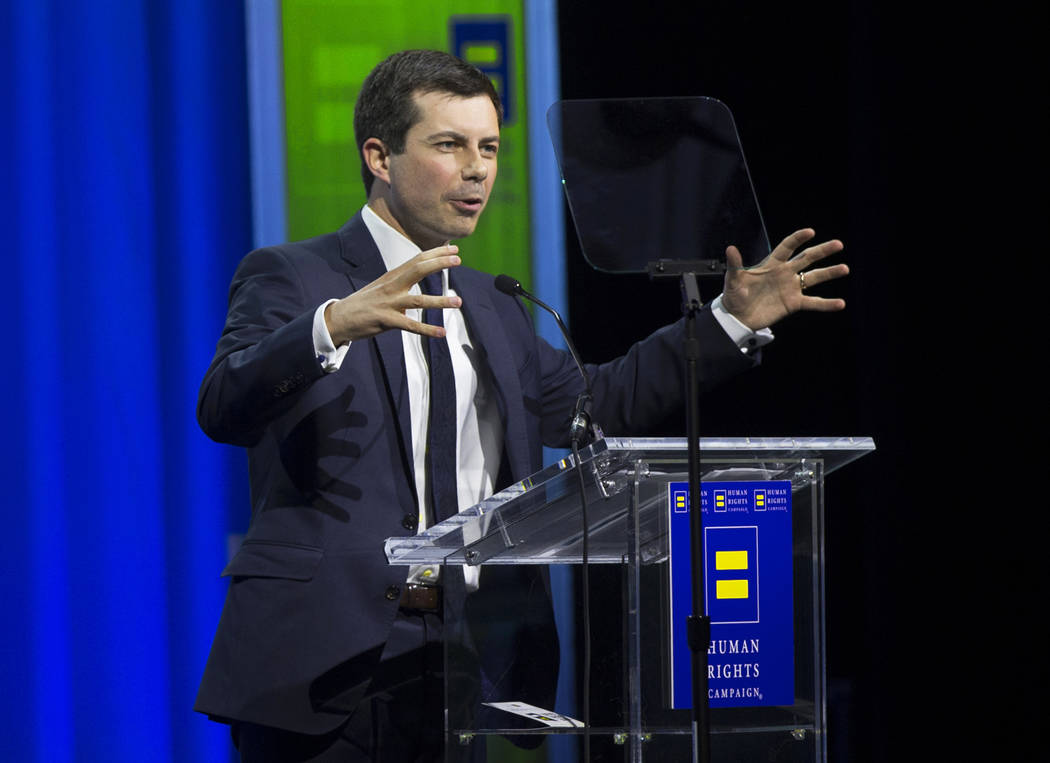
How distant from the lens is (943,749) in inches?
127

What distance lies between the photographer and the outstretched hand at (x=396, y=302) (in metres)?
1.72

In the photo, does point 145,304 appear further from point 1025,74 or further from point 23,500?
point 1025,74

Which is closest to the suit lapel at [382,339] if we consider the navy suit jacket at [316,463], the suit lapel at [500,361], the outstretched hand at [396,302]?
the navy suit jacket at [316,463]

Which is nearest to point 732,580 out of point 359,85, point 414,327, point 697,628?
point 697,628

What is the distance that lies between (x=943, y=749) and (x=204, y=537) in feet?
6.48

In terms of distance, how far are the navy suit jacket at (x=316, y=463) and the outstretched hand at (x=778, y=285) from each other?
65 mm

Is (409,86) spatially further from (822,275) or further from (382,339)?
(822,275)

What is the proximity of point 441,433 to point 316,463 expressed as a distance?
0.72ft

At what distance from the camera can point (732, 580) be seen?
5.04ft

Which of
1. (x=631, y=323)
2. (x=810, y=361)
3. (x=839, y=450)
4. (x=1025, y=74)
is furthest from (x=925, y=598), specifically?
(x=839, y=450)

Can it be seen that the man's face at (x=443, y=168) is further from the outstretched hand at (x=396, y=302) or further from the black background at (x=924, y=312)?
the black background at (x=924, y=312)

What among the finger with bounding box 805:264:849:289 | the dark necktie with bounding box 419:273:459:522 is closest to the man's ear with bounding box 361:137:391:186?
the dark necktie with bounding box 419:273:459:522

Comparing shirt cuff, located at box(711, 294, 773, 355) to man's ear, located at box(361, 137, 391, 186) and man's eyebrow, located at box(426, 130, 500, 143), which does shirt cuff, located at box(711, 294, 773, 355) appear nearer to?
man's eyebrow, located at box(426, 130, 500, 143)

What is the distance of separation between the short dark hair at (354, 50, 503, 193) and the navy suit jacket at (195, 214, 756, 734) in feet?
0.70
